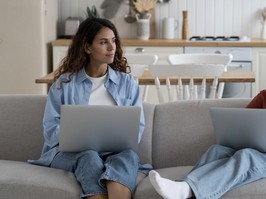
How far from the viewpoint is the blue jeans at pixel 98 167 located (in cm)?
280

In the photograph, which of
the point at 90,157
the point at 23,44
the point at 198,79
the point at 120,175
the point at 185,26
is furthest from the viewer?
the point at 185,26

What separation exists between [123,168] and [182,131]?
593 millimetres

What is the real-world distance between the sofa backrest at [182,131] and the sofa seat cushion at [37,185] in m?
0.59

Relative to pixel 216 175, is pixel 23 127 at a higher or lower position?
higher

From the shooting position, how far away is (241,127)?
3.00 m

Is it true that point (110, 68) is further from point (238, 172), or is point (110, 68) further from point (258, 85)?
point (258, 85)

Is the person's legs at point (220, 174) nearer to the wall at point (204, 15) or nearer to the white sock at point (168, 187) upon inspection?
the white sock at point (168, 187)

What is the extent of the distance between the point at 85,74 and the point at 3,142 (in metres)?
0.59

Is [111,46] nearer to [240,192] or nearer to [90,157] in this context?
[90,157]

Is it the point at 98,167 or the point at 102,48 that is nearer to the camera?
Result: the point at 98,167

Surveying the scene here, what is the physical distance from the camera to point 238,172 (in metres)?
2.83

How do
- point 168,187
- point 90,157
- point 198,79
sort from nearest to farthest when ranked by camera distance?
point 168,187 < point 90,157 < point 198,79

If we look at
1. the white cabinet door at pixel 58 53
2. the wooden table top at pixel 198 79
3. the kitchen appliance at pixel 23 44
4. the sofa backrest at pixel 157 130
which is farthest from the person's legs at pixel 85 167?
the white cabinet door at pixel 58 53

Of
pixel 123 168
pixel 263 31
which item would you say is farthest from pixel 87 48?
pixel 263 31
